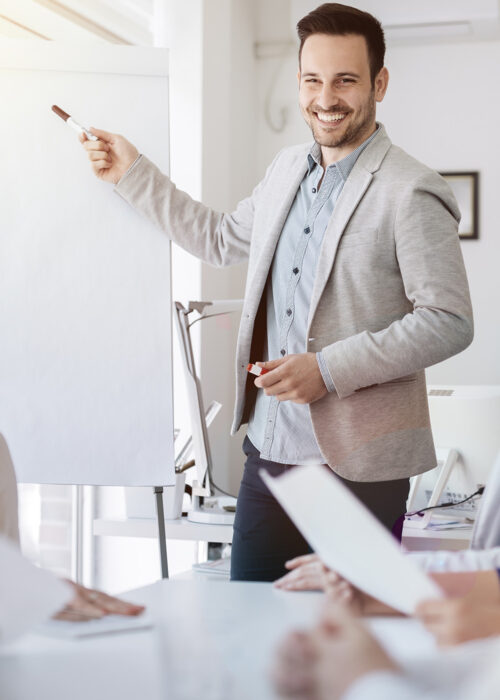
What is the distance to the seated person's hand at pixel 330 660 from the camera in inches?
21.9

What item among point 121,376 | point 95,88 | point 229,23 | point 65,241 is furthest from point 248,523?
point 229,23

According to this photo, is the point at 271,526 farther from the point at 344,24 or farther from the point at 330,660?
the point at 330,660

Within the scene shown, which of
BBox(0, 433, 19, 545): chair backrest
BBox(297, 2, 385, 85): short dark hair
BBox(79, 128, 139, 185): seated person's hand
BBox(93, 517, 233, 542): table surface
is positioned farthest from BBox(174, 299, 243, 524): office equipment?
BBox(0, 433, 19, 545): chair backrest

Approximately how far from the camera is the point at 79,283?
195 cm

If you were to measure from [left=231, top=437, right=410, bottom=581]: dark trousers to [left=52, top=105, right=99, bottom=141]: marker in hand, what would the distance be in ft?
2.61

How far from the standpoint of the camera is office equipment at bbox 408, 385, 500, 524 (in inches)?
93.6

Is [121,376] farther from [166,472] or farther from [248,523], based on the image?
[248,523]

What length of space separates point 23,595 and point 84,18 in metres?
2.84

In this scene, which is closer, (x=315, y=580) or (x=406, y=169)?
(x=315, y=580)

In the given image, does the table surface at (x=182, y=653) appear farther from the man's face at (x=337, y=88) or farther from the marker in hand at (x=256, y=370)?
the man's face at (x=337, y=88)

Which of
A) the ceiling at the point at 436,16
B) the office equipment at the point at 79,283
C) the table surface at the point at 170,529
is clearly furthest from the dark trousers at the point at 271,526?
the ceiling at the point at 436,16

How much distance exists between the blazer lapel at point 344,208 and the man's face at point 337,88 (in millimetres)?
61

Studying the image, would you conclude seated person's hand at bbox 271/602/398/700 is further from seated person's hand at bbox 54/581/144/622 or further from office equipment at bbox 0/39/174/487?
office equipment at bbox 0/39/174/487

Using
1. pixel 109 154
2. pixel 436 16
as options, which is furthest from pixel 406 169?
pixel 436 16
